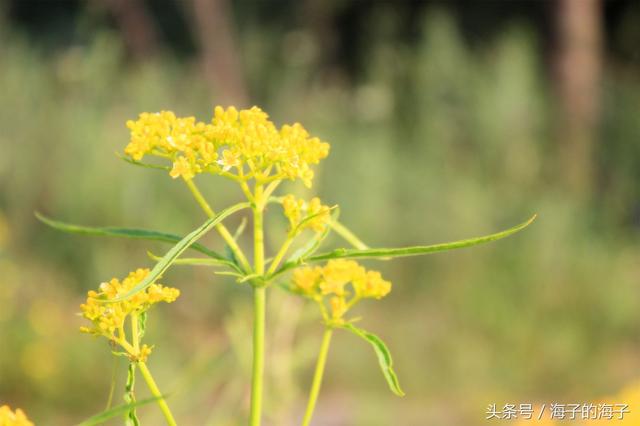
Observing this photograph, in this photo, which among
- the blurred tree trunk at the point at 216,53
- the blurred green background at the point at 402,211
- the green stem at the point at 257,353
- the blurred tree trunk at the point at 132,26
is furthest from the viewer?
the blurred tree trunk at the point at 132,26

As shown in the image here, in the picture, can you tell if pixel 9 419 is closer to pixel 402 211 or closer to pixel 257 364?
pixel 257 364

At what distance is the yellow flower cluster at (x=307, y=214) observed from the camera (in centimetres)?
84

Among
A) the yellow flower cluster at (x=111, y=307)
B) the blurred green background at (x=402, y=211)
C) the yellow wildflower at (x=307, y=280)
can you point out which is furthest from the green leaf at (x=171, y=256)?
the blurred green background at (x=402, y=211)

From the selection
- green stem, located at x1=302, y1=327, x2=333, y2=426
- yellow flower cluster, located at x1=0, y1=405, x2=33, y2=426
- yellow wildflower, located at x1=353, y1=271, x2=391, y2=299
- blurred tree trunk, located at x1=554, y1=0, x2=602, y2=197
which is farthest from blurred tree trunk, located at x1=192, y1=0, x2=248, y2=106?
yellow flower cluster, located at x1=0, y1=405, x2=33, y2=426

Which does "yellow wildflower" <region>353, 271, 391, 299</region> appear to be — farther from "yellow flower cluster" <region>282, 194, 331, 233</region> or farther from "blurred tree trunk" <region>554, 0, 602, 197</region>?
"blurred tree trunk" <region>554, 0, 602, 197</region>

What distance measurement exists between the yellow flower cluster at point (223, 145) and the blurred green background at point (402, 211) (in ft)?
9.02

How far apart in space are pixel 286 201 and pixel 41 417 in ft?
12.1

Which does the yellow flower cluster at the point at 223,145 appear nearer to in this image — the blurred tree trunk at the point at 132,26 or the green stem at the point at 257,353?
the green stem at the point at 257,353

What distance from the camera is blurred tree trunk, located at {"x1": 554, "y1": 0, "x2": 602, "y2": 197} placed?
5.69m

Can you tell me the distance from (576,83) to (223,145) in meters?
5.24

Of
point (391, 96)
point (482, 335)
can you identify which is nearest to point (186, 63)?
point (391, 96)

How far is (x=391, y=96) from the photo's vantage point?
6129 mm

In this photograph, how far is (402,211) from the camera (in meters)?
5.33

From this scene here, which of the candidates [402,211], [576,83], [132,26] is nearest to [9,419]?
[402,211]
